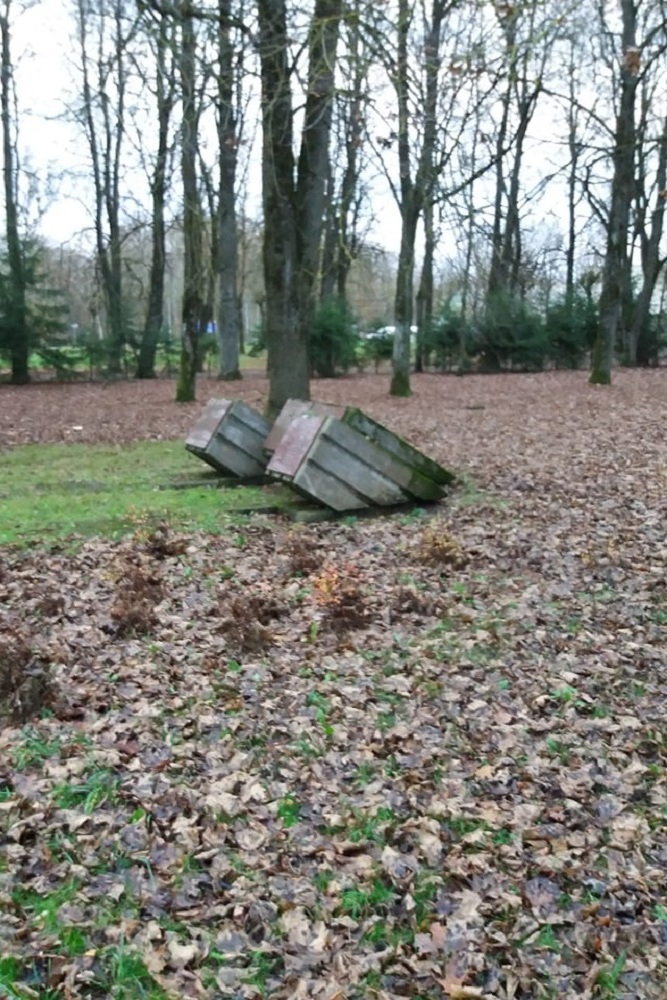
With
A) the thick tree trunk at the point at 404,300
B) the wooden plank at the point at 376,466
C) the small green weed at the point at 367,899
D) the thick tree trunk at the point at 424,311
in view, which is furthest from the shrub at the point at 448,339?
the small green weed at the point at 367,899

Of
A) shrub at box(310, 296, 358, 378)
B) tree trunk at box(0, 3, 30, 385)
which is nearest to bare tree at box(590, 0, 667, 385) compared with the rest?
shrub at box(310, 296, 358, 378)

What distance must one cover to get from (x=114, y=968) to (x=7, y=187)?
94.5 ft

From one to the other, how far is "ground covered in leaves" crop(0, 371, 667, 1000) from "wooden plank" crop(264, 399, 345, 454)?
145 centimetres

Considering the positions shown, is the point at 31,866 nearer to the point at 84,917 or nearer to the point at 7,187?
the point at 84,917

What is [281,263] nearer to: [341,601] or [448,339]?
[341,601]

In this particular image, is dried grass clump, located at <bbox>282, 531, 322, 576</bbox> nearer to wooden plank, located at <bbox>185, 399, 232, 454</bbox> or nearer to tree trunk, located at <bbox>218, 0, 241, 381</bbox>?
wooden plank, located at <bbox>185, 399, 232, 454</bbox>

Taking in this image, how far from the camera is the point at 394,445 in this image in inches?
374

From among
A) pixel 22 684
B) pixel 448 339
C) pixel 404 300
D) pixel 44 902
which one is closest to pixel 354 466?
pixel 22 684

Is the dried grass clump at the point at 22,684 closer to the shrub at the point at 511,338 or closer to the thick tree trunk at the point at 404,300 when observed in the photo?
the thick tree trunk at the point at 404,300

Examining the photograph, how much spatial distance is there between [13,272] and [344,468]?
23.2 meters

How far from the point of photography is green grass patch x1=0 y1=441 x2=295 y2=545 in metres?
8.85

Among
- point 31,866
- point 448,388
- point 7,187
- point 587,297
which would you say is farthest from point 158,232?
point 31,866

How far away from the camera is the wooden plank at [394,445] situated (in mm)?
9016

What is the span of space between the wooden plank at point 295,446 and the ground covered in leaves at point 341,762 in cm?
64
